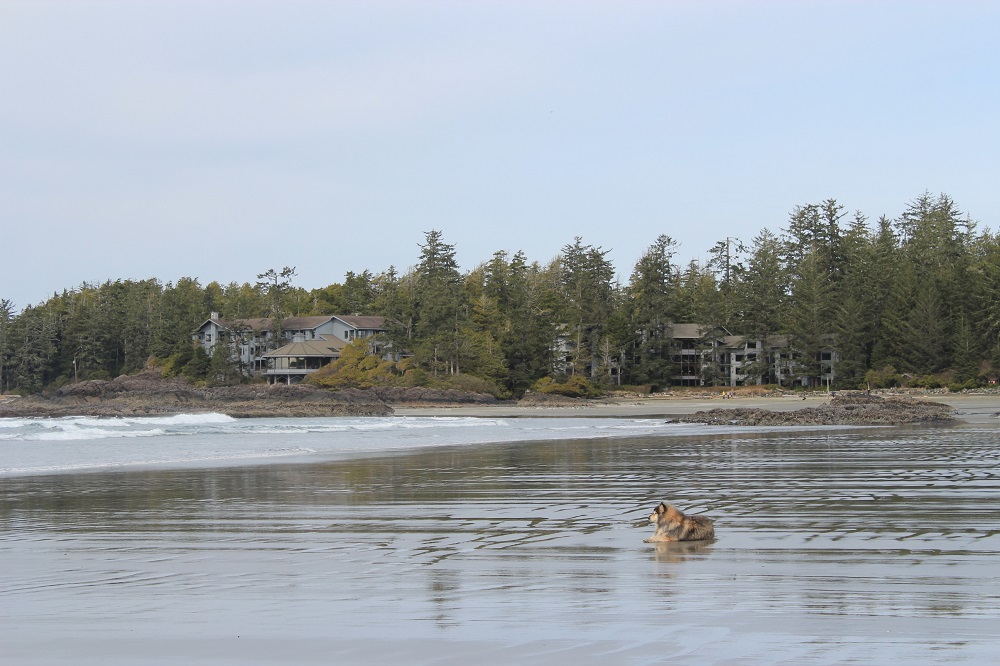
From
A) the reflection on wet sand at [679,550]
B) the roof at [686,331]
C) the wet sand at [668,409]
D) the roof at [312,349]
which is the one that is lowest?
the wet sand at [668,409]

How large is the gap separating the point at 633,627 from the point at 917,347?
75019 millimetres

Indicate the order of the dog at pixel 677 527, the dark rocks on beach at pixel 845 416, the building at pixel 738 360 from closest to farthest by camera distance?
the dog at pixel 677 527
the dark rocks on beach at pixel 845 416
the building at pixel 738 360

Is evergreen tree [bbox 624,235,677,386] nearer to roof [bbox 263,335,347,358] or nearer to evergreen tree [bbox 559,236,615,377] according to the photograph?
evergreen tree [bbox 559,236,615,377]

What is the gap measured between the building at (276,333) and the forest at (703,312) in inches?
118

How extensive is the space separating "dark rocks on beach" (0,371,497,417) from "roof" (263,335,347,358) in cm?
647

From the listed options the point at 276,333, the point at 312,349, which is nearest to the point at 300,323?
the point at 276,333

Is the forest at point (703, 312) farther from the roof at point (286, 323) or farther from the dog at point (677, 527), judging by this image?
the dog at point (677, 527)

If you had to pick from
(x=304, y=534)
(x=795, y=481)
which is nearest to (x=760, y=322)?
(x=795, y=481)

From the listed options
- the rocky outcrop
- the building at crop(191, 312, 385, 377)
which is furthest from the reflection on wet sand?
the building at crop(191, 312, 385, 377)

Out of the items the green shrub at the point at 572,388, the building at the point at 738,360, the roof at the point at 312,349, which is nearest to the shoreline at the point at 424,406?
the green shrub at the point at 572,388

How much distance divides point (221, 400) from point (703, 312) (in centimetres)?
4499

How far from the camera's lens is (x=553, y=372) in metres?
85.2

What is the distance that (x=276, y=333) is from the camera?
10338cm

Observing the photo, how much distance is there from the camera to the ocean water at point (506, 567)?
5.27m
